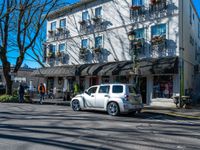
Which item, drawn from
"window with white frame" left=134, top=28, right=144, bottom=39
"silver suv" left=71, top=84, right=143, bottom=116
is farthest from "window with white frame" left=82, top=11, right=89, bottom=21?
"silver suv" left=71, top=84, right=143, bottom=116

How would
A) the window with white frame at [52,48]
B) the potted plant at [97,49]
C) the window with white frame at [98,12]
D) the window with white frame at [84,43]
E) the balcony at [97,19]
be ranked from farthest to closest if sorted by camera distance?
the window with white frame at [52,48], the window with white frame at [84,43], the window with white frame at [98,12], the balcony at [97,19], the potted plant at [97,49]

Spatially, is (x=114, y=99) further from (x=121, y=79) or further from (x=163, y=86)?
(x=121, y=79)

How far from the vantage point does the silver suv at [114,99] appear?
555 inches

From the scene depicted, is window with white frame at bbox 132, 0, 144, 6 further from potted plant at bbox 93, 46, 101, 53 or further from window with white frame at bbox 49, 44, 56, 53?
window with white frame at bbox 49, 44, 56, 53

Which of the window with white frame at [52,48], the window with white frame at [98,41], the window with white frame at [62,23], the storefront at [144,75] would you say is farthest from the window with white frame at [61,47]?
the window with white frame at [98,41]

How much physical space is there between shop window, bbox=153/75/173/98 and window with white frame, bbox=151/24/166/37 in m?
3.36

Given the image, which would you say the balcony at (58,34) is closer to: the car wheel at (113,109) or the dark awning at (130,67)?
the dark awning at (130,67)

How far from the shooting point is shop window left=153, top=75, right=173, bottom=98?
1994 centimetres

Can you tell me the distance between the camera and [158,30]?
20.8 m

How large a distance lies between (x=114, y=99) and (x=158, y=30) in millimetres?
8888

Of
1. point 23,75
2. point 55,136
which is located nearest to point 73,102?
point 55,136

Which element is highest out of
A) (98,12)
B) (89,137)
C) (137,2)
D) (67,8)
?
(67,8)

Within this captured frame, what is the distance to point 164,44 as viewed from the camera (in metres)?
20.2

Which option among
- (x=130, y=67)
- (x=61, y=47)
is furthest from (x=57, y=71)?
(x=130, y=67)
